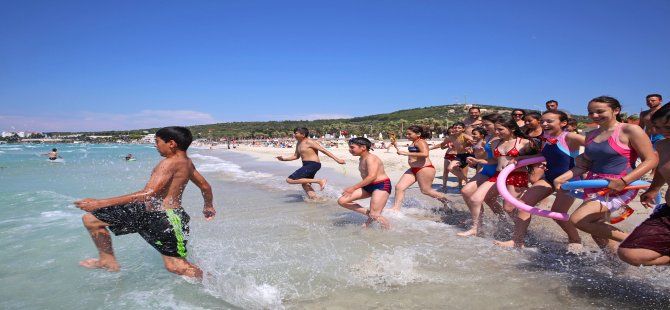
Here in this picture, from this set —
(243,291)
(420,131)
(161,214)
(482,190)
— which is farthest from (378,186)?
(161,214)

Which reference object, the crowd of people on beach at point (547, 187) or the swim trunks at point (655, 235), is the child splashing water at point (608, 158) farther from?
the swim trunks at point (655, 235)

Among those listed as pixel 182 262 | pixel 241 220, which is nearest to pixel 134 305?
pixel 182 262

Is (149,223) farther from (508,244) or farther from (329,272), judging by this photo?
(508,244)

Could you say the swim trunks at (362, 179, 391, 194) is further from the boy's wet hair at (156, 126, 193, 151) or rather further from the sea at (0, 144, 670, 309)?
the boy's wet hair at (156, 126, 193, 151)

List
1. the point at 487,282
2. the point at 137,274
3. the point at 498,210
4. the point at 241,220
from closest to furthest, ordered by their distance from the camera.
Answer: the point at 487,282 → the point at 137,274 → the point at 498,210 → the point at 241,220

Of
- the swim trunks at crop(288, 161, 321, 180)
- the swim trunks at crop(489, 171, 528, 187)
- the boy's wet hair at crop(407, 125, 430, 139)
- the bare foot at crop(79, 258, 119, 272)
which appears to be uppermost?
the boy's wet hair at crop(407, 125, 430, 139)

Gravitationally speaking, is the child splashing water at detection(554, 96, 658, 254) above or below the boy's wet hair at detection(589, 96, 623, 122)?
below

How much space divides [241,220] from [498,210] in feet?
14.3

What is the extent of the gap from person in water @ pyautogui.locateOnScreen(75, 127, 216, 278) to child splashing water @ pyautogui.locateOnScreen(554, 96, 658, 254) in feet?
12.7

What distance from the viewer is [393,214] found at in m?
6.91

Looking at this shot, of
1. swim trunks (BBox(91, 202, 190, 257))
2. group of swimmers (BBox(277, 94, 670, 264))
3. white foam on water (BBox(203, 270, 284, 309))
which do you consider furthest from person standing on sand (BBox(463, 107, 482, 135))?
swim trunks (BBox(91, 202, 190, 257))

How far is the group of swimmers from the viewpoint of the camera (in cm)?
331

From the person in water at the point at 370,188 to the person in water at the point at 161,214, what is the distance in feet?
9.41

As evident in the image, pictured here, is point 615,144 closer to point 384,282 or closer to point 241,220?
point 384,282
